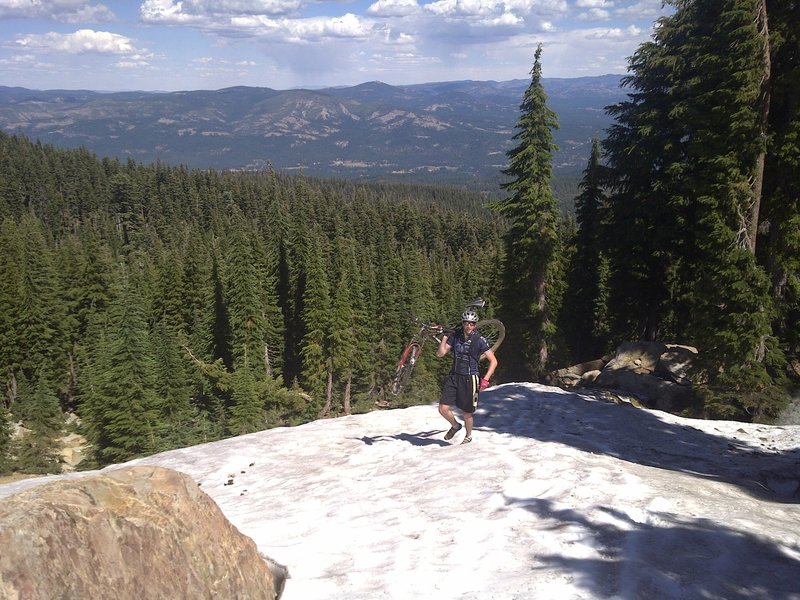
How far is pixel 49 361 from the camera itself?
51406 mm

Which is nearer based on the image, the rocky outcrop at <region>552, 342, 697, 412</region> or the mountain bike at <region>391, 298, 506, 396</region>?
the mountain bike at <region>391, 298, 506, 396</region>

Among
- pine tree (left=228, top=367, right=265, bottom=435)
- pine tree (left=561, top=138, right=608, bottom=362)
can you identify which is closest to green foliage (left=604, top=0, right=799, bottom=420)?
pine tree (left=561, top=138, right=608, bottom=362)

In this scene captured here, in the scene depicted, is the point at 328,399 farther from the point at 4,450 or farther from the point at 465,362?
the point at 465,362

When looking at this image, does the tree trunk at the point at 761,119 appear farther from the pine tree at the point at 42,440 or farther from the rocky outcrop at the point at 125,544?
the pine tree at the point at 42,440

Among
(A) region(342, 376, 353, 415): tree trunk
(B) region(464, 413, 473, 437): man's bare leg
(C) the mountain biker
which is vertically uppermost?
(C) the mountain biker

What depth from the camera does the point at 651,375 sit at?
18688 millimetres

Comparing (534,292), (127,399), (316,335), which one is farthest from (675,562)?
(316,335)

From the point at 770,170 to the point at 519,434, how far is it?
11.1m

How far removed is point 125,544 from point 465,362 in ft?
22.0

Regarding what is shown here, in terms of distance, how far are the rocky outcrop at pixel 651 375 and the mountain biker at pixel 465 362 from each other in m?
10.1

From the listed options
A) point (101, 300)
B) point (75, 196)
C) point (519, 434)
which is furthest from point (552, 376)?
point (75, 196)

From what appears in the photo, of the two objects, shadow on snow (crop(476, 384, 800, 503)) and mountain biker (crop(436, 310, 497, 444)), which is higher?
mountain biker (crop(436, 310, 497, 444))

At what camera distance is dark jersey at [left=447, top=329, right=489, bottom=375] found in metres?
9.98

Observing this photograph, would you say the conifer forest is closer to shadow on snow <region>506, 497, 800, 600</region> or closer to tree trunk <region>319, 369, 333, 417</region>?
tree trunk <region>319, 369, 333, 417</region>
